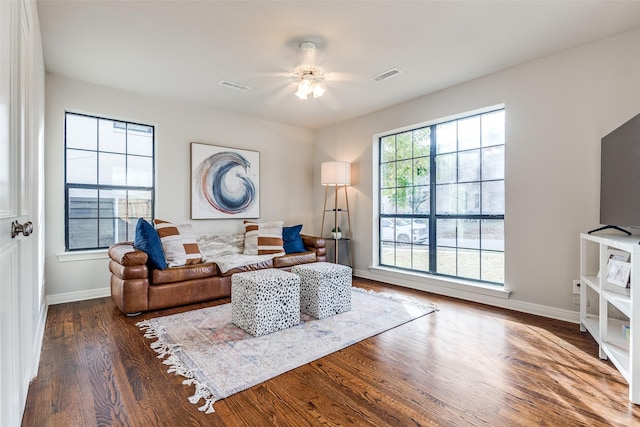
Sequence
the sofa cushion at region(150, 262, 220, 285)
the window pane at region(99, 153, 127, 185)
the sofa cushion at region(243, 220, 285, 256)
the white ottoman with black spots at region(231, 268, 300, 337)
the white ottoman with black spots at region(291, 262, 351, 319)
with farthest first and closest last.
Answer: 1. the sofa cushion at region(243, 220, 285, 256)
2. the window pane at region(99, 153, 127, 185)
3. the sofa cushion at region(150, 262, 220, 285)
4. the white ottoman with black spots at region(291, 262, 351, 319)
5. the white ottoman with black spots at region(231, 268, 300, 337)

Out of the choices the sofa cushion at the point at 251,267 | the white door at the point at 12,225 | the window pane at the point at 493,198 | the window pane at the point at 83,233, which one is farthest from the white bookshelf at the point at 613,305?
the window pane at the point at 83,233

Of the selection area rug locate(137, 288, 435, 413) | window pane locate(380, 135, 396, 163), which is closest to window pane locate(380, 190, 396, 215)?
window pane locate(380, 135, 396, 163)

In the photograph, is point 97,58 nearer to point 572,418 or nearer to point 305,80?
point 305,80

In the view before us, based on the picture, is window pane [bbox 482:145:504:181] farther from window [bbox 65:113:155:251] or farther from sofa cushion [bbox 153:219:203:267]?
window [bbox 65:113:155:251]

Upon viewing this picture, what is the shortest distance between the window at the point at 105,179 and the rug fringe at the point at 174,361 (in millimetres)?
1598

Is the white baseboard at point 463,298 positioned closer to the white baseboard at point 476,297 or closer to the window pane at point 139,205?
the white baseboard at point 476,297

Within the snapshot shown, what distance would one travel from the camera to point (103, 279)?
12.5 feet

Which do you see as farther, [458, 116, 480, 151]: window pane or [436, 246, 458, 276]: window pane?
[436, 246, 458, 276]: window pane

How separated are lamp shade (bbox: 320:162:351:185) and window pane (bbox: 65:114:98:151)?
298 centimetres

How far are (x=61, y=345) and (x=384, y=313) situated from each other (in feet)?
8.80

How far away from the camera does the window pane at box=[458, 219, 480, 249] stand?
147 inches

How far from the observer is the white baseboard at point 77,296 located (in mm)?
3489

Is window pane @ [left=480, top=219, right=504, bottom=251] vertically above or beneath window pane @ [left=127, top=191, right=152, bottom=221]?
beneath

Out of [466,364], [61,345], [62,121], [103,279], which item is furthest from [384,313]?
[62,121]
